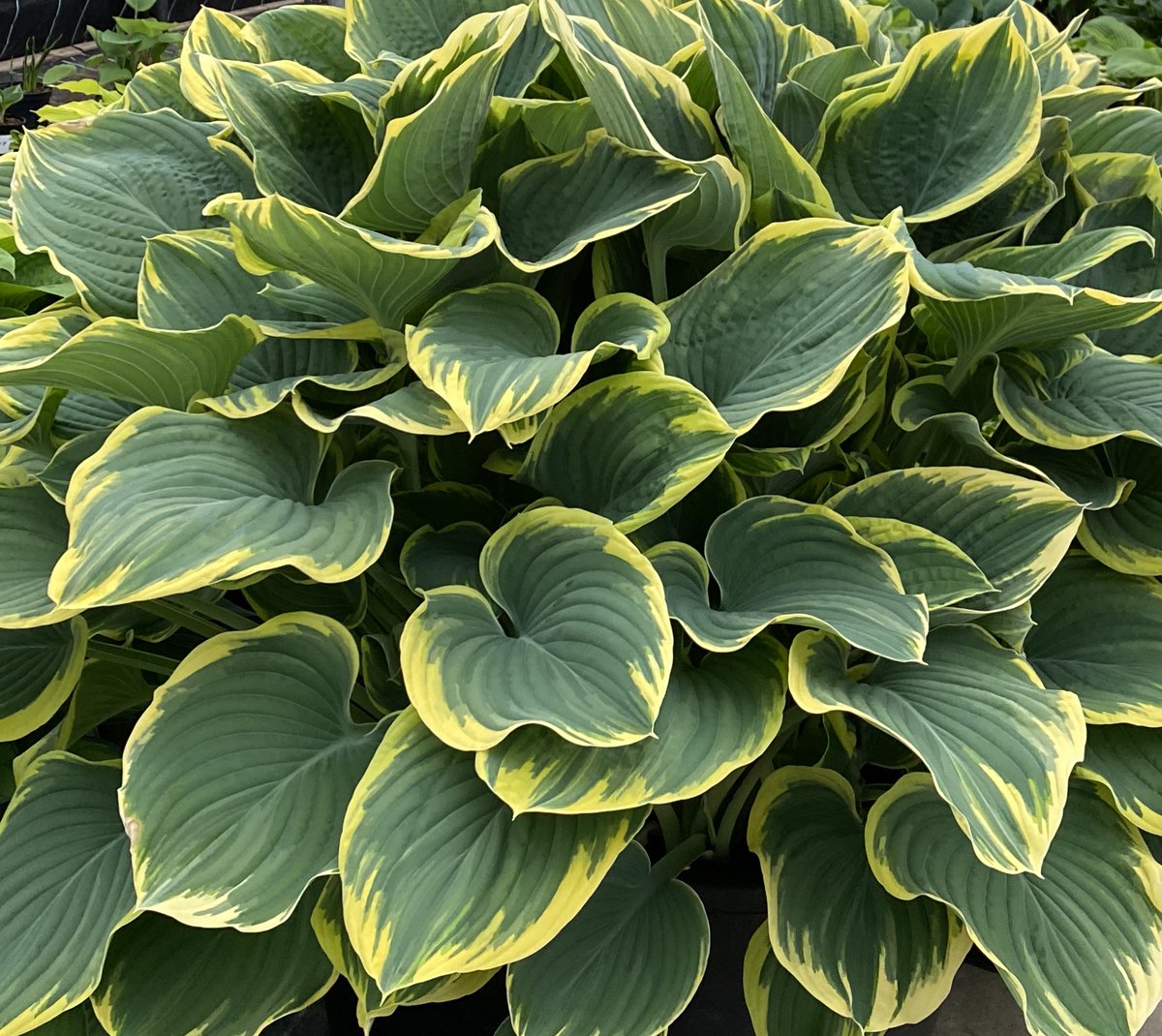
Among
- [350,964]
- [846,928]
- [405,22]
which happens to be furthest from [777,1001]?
[405,22]

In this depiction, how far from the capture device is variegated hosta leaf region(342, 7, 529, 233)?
2.38ft

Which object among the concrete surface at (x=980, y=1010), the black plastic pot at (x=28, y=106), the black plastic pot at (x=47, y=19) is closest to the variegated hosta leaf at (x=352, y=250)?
the concrete surface at (x=980, y=1010)

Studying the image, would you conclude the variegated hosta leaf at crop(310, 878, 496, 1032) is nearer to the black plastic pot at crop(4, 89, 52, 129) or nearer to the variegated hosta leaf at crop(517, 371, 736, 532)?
the variegated hosta leaf at crop(517, 371, 736, 532)

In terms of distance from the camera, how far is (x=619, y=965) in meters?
0.75

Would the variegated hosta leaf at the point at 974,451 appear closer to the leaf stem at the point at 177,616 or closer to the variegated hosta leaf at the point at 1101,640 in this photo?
the variegated hosta leaf at the point at 1101,640

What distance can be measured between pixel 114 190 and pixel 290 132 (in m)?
0.17

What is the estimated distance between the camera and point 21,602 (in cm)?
69

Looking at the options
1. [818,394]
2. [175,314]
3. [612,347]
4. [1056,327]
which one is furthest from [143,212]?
[1056,327]

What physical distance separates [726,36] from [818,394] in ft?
1.42

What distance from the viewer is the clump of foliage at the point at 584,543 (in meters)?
0.65

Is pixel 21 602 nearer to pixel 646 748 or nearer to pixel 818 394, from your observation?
pixel 646 748

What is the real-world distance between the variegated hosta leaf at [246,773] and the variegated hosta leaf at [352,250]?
23 centimetres

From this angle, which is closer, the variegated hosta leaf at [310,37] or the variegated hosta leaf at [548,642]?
the variegated hosta leaf at [548,642]

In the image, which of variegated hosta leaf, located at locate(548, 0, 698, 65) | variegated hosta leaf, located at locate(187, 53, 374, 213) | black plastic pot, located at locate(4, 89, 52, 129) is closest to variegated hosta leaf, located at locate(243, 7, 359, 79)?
variegated hosta leaf, located at locate(187, 53, 374, 213)
